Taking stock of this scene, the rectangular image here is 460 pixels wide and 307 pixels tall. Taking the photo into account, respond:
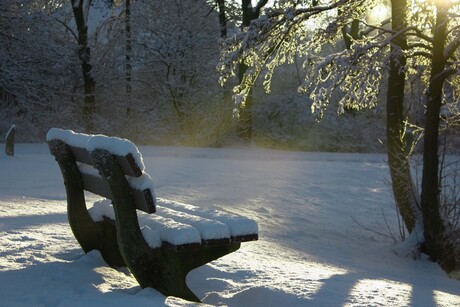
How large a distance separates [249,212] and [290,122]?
19909 mm

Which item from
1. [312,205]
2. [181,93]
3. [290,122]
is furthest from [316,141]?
[312,205]

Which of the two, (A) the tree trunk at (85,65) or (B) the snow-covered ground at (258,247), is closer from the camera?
(B) the snow-covered ground at (258,247)

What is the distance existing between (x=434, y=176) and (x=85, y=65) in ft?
72.3

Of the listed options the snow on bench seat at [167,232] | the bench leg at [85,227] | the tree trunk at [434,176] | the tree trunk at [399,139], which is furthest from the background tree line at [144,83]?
the snow on bench seat at [167,232]

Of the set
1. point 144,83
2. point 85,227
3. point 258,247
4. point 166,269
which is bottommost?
point 258,247

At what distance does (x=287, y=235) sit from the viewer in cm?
841

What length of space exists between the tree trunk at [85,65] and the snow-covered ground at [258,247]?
11.8m

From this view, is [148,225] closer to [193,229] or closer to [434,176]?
[193,229]

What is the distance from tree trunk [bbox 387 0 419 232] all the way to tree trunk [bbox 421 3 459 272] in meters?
0.35

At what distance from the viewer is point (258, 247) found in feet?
22.9

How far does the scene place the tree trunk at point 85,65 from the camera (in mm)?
27419

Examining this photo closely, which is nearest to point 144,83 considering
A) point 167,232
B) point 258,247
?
point 258,247

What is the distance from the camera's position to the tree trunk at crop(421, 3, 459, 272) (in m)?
8.25

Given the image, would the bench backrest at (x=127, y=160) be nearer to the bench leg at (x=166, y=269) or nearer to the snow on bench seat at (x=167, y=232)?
the snow on bench seat at (x=167, y=232)
